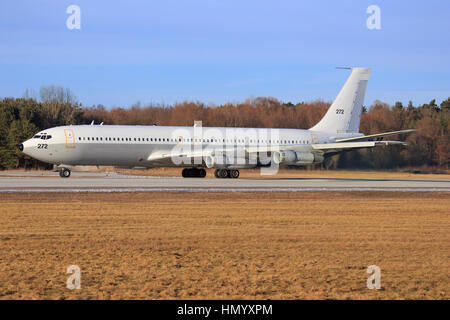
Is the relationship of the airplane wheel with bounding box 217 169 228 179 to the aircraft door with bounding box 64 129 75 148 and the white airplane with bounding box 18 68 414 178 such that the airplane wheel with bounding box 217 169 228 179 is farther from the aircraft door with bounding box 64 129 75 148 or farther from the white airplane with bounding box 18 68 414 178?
the aircraft door with bounding box 64 129 75 148

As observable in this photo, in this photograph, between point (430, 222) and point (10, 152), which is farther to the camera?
point (10, 152)

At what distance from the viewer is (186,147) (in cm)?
4738

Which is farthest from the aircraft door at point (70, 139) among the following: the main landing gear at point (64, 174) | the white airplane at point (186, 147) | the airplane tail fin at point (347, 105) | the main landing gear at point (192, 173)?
the airplane tail fin at point (347, 105)

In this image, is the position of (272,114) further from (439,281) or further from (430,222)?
(439,281)

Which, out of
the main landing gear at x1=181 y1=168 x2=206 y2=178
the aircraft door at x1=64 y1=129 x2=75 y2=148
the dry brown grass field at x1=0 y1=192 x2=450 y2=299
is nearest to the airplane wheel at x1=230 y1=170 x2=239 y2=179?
the main landing gear at x1=181 y1=168 x2=206 y2=178

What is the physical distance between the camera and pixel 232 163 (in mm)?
46344

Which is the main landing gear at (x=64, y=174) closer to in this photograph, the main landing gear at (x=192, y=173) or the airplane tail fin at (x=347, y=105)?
the main landing gear at (x=192, y=173)

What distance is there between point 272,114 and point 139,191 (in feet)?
219

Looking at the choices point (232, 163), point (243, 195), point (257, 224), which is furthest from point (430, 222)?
point (232, 163)

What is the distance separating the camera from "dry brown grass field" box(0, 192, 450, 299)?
33.9 feet

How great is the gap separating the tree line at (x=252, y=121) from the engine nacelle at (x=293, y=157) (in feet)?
43.7

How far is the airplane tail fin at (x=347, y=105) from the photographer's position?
54.6m

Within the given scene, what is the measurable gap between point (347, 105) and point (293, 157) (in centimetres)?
1073

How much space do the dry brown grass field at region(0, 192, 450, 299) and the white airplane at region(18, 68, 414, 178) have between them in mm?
18820
